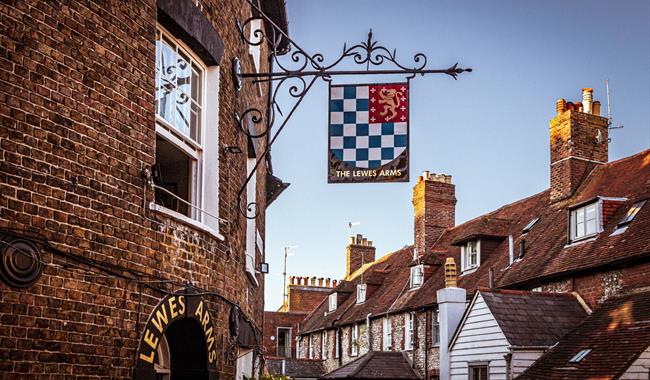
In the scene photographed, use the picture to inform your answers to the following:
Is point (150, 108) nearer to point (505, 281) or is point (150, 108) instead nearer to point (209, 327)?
point (209, 327)

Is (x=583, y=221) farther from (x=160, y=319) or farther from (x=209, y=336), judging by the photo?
(x=160, y=319)

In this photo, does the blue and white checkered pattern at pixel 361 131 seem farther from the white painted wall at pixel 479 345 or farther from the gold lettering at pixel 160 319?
the white painted wall at pixel 479 345

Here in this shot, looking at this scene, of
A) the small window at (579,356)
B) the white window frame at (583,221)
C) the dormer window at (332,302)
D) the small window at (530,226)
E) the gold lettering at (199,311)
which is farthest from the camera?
the dormer window at (332,302)

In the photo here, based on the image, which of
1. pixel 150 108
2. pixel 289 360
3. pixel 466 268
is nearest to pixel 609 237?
pixel 466 268

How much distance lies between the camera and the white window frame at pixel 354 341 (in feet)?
125

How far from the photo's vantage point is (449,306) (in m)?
22.7

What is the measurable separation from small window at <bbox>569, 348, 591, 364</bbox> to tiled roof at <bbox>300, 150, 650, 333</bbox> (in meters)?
2.90

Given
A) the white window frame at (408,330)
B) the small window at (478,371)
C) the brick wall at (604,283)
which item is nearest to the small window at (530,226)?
the brick wall at (604,283)

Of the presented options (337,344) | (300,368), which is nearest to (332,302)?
(300,368)

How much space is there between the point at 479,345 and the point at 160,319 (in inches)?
559

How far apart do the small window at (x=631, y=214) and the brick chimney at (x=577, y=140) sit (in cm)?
433

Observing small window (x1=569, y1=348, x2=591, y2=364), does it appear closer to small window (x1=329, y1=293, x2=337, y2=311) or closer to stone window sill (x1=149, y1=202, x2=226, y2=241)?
stone window sill (x1=149, y1=202, x2=226, y2=241)

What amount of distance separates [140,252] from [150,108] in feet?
4.15

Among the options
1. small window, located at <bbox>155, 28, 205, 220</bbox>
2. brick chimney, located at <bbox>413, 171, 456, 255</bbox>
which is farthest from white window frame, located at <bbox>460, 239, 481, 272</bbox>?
small window, located at <bbox>155, 28, 205, 220</bbox>
